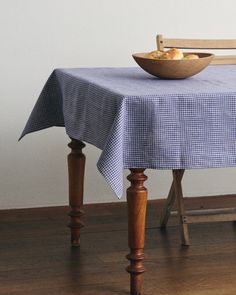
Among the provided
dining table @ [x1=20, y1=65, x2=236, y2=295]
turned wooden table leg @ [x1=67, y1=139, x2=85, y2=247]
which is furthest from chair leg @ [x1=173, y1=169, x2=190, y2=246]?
dining table @ [x1=20, y1=65, x2=236, y2=295]

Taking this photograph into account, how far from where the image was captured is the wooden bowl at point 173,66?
3.84 meters

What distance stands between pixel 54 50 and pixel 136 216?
1.77m

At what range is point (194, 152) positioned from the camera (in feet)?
11.4

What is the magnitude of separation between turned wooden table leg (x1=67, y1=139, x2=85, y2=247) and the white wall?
0.79 metres

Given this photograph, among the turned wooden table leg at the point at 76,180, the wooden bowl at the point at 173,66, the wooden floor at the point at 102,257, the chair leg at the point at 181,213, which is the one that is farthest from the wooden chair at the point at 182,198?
the wooden bowl at the point at 173,66

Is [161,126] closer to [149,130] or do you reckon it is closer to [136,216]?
[149,130]

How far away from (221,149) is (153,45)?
1866 millimetres

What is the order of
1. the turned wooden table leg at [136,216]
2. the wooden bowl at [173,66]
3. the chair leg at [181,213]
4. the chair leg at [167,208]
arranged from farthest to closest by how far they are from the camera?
the chair leg at [167,208] < the chair leg at [181,213] < the wooden bowl at [173,66] < the turned wooden table leg at [136,216]

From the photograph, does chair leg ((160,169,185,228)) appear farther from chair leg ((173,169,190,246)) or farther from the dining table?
the dining table

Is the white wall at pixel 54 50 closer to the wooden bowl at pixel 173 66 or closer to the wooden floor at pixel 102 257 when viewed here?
the wooden floor at pixel 102 257

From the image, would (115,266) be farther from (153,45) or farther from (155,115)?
(153,45)

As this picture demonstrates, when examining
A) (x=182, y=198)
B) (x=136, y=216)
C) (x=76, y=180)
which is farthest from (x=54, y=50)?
(x=136, y=216)

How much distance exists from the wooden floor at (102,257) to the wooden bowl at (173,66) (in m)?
0.88

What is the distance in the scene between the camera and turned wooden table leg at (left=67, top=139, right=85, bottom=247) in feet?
14.2
